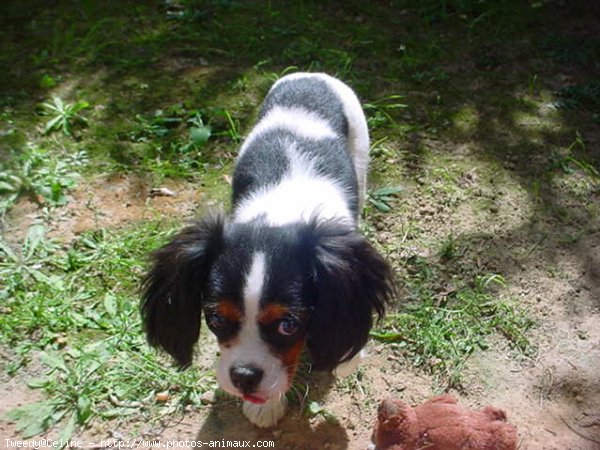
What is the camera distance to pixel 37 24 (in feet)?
21.7

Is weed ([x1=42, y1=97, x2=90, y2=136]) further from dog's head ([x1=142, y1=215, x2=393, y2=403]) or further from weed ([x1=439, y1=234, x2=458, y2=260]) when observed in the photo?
weed ([x1=439, y1=234, x2=458, y2=260])

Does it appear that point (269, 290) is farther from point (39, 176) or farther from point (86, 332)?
point (39, 176)

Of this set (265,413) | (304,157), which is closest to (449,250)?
(304,157)

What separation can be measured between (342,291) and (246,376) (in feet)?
1.69

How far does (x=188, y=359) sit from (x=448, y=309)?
1567 mm

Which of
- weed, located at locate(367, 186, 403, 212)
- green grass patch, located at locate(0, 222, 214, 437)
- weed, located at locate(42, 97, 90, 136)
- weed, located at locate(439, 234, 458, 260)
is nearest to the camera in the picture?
green grass patch, located at locate(0, 222, 214, 437)

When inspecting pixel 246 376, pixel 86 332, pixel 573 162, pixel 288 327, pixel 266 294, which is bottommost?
pixel 86 332

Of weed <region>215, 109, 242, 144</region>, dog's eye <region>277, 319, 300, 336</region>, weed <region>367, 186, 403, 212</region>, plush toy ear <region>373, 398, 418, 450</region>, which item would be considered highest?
dog's eye <region>277, 319, 300, 336</region>

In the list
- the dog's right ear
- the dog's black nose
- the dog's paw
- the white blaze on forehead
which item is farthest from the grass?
the white blaze on forehead

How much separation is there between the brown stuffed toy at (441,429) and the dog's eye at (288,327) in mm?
506

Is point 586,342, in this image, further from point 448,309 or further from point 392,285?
point 392,285

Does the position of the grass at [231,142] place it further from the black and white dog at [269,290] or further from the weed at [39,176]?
the black and white dog at [269,290]

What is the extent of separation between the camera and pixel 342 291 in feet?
9.14

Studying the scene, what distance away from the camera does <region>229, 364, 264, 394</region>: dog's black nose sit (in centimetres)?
267
